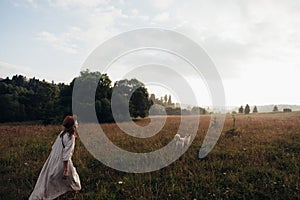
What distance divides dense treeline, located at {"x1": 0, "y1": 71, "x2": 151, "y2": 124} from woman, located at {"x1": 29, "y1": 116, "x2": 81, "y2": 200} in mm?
11349

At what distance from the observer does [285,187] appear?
5562mm

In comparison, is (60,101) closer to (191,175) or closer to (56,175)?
(56,175)

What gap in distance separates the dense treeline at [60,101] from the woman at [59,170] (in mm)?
11349

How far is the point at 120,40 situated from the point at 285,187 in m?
6.88

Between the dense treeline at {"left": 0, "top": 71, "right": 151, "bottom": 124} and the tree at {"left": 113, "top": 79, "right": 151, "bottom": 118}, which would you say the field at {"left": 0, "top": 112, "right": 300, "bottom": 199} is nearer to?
the dense treeline at {"left": 0, "top": 71, "right": 151, "bottom": 124}

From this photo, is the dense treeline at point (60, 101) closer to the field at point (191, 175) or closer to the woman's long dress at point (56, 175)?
the field at point (191, 175)

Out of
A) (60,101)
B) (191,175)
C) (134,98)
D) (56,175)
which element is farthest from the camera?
(60,101)

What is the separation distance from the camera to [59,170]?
17.6ft

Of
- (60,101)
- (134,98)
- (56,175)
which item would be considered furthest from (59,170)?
(60,101)

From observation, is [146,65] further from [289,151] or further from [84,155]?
[289,151]

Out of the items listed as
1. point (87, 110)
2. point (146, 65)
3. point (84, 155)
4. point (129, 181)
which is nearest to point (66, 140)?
point (129, 181)

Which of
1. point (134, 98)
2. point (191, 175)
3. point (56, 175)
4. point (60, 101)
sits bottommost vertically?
point (191, 175)

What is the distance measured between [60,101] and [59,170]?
25.3 metres

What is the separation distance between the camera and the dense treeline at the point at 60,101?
82.6 feet
